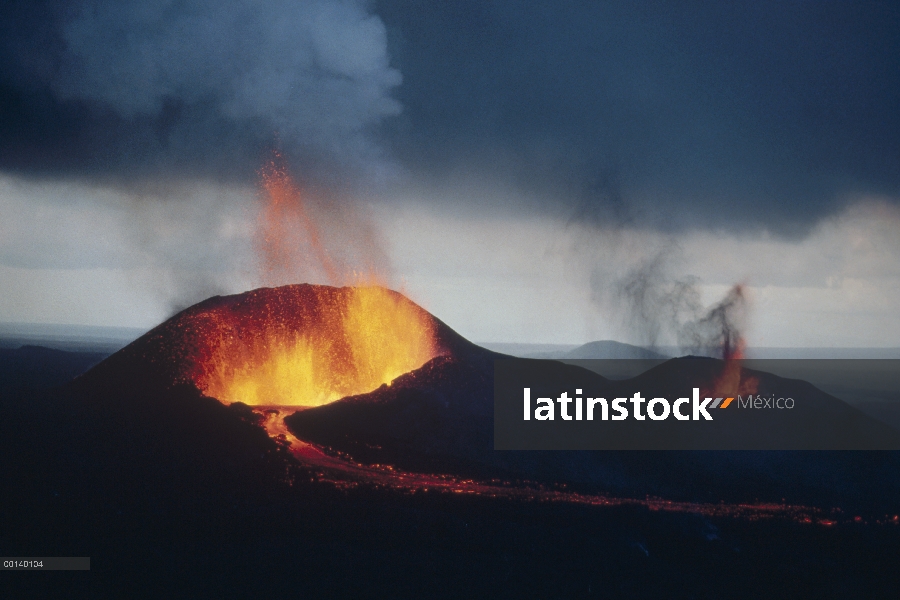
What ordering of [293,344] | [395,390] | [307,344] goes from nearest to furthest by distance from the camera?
[395,390] < [293,344] < [307,344]

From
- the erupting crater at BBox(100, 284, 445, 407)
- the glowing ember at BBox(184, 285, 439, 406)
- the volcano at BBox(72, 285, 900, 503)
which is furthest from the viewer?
the glowing ember at BBox(184, 285, 439, 406)

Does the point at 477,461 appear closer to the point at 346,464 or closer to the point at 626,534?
the point at 346,464

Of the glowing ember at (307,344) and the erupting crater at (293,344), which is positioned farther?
the glowing ember at (307,344)

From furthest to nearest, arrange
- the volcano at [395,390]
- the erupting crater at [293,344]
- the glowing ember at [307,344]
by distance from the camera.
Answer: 1. the glowing ember at [307,344]
2. the erupting crater at [293,344]
3. the volcano at [395,390]

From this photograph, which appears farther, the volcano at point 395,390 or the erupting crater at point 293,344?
the erupting crater at point 293,344

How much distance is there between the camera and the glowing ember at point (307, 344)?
52.6 metres

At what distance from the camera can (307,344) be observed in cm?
5850

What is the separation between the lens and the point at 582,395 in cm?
5403

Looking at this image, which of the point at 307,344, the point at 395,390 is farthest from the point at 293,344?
the point at 395,390

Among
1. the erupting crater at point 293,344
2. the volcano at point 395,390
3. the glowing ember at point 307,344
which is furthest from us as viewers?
the glowing ember at point 307,344

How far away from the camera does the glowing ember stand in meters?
52.6

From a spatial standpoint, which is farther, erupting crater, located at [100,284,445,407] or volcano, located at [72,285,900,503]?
erupting crater, located at [100,284,445,407]

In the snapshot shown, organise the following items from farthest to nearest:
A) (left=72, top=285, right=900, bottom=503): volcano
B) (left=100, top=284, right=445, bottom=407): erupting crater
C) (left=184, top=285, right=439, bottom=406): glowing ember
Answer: (left=184, top=285, right=439, bottom=406): glowing ember, (left=100, top=284, right=445, bottom=407): erupting crater, (left=72, top=285, right=900, bottom=503): volcano

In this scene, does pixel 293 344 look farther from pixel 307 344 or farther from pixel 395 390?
pixel 395 390
